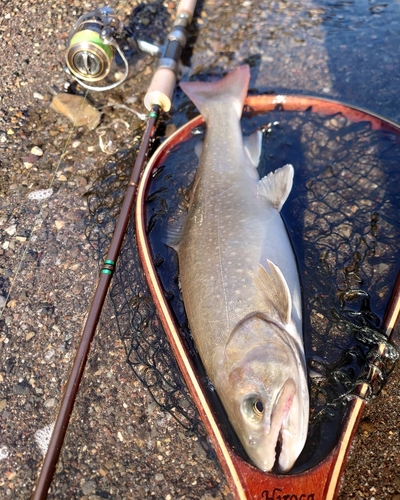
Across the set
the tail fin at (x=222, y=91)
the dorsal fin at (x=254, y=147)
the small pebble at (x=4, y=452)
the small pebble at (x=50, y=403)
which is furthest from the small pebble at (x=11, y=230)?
the dorsal fin at (x=254, y=147)

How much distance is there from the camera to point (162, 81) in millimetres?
4098

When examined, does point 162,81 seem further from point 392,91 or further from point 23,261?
point 392,91

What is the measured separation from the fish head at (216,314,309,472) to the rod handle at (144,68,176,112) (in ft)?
7.86

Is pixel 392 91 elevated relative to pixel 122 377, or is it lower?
elevated

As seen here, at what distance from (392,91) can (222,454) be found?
3856mm

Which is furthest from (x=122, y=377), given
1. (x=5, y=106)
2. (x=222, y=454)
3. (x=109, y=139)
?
(x=5, y=106)

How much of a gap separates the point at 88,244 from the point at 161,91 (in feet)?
5.04

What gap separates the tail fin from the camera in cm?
395

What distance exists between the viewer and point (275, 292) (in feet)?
9.11

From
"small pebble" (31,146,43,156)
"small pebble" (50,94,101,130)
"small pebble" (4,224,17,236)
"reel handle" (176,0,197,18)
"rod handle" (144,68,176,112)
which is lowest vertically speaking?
"small pebble" (4,224,17,236)

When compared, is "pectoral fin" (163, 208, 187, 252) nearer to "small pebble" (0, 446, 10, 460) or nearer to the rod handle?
the rod handle

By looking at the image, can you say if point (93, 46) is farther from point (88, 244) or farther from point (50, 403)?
point (50, 403)

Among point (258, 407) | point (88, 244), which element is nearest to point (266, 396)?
point (258, 407)

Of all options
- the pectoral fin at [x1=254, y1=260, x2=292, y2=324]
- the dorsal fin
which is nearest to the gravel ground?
the pectoral fin at [x1=254, y1=260, x2=292, y2=324]
